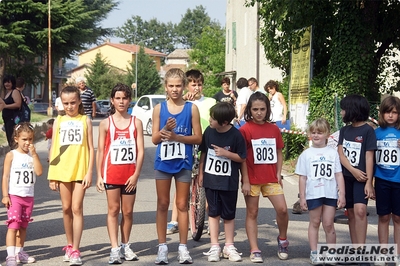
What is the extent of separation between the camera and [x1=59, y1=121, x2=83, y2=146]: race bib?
6.94 metres

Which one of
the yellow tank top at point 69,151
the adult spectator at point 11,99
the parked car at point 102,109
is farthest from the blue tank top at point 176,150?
the parked car at point 102,109

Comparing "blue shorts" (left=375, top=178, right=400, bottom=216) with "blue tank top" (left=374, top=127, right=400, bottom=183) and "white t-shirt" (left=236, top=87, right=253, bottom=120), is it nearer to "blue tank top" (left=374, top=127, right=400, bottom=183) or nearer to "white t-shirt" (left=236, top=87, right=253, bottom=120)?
"blue tank top" (left=374, top=127, right=400, bottom=183)

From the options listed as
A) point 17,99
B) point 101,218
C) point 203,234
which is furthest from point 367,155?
point 17,99

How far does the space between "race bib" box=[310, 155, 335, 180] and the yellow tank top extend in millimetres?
2197

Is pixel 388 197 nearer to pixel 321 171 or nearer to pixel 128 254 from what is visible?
pixel 321 171

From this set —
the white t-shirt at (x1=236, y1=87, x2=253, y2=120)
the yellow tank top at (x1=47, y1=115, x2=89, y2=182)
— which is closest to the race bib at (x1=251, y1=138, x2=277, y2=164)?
the yellow tank top at (x1=47, y1=115, x2=89, y2=182)

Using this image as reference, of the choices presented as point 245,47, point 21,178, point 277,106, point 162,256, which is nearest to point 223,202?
point 162,256

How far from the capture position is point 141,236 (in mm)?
8258

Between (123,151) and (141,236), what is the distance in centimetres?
173

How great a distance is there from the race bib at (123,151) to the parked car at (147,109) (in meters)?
20.8

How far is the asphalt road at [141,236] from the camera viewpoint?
7133 mm

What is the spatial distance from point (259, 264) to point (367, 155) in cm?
147

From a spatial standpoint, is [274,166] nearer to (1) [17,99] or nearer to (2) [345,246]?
(2) [345,246]

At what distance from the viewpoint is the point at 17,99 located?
13.1m
